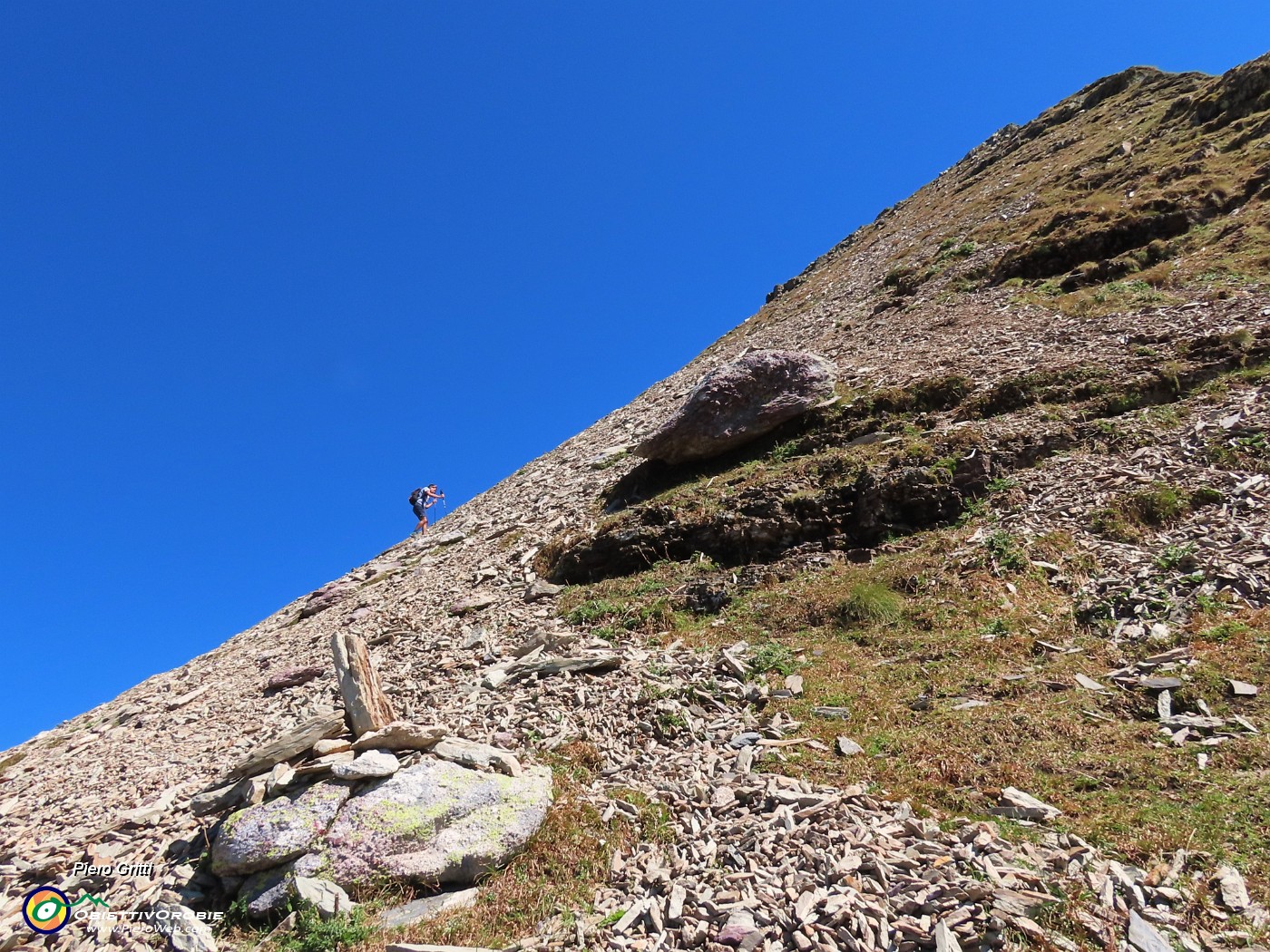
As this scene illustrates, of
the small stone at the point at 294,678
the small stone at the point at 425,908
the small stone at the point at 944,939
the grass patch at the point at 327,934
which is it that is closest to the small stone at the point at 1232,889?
the small stone at the point at 944,939

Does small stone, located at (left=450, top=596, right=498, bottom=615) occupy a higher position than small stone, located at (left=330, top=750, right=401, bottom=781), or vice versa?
small stone, located at (left=450, top=596, right=498, bottom=615)

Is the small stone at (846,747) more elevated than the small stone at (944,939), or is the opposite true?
the small stone at (846,747)

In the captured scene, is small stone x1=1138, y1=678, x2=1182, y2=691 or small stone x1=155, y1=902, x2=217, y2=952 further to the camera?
small stone x1=1138, y1=678, x2=1182, y2=691

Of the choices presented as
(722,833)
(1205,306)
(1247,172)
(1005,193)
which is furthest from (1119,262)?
(722,833)

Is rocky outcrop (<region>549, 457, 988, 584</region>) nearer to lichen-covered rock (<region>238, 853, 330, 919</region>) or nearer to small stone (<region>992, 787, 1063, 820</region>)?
small stone (<region>992, 787, 1063, 820</region>)

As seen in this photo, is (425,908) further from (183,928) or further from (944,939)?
(944,939)

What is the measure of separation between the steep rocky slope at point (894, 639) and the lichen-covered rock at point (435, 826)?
1.33 ft

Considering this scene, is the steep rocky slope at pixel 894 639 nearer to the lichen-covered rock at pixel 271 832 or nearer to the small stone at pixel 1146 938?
the small stone at pixel 1146 938

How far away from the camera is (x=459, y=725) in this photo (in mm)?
8305

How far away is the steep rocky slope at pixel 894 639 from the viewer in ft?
16.1

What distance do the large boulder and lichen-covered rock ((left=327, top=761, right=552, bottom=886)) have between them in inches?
385

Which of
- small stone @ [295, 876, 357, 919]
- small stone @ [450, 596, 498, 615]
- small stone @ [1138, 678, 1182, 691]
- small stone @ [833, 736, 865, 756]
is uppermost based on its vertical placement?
Answer: small stone @ [450, 596, 498, 615]

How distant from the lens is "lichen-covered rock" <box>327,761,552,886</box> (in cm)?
582

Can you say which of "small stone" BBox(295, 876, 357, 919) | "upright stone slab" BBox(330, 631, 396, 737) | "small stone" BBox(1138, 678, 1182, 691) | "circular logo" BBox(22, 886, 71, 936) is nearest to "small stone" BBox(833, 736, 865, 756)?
"small stone" BBox(1138, 678, 1182, 691)
